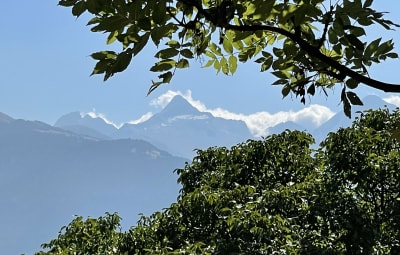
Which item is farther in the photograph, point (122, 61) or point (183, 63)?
Result: point (183, 63)

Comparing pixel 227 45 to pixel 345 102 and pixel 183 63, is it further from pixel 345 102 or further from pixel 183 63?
pixel 345 102

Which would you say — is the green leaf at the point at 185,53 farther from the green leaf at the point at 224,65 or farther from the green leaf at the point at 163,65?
the green leaf at the point at 224,65

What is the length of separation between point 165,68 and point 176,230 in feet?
43.7

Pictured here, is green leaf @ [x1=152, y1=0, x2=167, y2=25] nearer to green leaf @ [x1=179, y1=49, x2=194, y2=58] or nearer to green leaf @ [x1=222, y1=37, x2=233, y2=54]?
green leaf @ [x1=179, y1=49, x2=194, y2=58]

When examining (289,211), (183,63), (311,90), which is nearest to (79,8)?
(183,63)

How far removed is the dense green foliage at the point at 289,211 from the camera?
12711 millimetres

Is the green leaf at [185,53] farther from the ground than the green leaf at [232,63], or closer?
closer

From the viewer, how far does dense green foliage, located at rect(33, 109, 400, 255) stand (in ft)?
41.7

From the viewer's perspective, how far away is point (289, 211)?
15.0 metres

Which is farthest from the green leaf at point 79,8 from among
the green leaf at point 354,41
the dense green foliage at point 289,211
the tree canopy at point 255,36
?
the dense green foliage at point 289,211

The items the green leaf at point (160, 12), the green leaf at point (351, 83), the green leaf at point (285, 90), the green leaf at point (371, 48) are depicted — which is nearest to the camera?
the green leaf at point (160, 12)

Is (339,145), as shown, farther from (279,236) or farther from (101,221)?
(101,221)

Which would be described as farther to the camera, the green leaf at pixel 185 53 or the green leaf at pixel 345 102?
the green leaf at pixel 345 102

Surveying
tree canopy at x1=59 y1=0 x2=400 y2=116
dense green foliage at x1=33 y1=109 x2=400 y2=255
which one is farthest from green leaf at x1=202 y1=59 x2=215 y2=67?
dense green foliage at x1=33 y1=109 x2=400 y2=255
